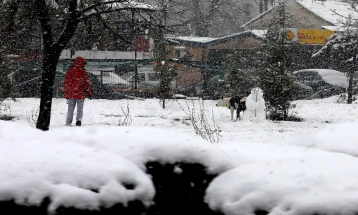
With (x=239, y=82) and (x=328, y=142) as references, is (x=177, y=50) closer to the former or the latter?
(x=239, y=82)

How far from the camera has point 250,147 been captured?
2.73 m

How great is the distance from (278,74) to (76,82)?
20.4ft

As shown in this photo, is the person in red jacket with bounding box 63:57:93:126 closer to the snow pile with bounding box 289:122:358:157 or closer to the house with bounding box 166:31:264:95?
the snow pile with bounding box 289:122:358:157

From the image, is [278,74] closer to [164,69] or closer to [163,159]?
[164,69]

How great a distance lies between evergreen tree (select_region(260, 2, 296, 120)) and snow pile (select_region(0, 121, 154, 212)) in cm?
1240

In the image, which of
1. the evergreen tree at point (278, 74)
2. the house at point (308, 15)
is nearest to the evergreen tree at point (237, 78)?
the evergreen tree at point (278, 74)

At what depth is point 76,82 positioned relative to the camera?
1104cm

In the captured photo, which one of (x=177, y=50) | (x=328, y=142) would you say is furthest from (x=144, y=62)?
(x=328, y=142)

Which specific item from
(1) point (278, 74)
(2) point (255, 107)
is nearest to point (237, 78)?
(1) point (278, 74)

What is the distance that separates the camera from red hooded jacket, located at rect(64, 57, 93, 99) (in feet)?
36.2

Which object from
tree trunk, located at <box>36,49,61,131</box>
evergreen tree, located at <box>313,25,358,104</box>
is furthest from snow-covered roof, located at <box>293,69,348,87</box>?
tree trunk, located at <box>36,49,61,131</box>

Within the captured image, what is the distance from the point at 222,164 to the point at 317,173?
444 millimetres

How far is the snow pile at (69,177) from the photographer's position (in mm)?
2027

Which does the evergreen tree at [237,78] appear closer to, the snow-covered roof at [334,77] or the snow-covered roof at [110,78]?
the snow-covered roof at [334,77]
